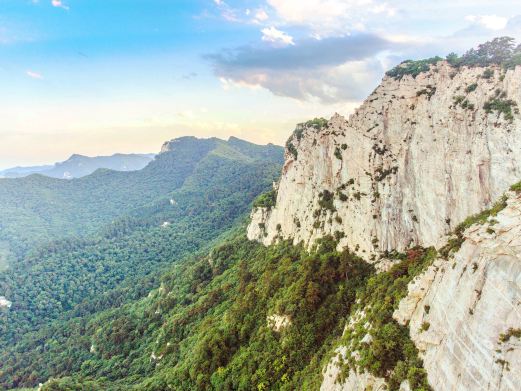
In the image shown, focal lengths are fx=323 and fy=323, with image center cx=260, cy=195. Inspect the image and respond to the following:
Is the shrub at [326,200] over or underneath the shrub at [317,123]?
underneath

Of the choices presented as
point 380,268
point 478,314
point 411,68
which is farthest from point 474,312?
point 411,68

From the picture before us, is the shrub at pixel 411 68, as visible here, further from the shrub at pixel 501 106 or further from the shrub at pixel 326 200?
the shrub at pixel 326 200

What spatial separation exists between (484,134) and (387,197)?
14196 millimetres

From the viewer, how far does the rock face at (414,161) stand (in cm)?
3725

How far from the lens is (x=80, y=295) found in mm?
161750

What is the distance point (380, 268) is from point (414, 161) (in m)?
15.9

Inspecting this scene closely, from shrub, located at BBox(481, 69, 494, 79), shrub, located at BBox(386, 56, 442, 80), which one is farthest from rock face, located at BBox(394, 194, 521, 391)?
shrub, located at BBox(386, 56, 442, 80)

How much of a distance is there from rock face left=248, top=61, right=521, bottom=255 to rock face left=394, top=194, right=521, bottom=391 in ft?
48.9

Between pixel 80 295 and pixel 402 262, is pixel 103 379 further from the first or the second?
pixel 80 295

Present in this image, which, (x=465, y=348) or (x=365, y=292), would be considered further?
(x=365, y=292)

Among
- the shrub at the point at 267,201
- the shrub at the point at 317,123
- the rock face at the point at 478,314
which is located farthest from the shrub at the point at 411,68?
the shrub at the point at 267,201

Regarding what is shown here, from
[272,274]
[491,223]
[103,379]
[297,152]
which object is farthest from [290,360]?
[103,379]

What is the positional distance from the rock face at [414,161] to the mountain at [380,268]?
19 centimetres

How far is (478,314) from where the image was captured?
69.1 feet
